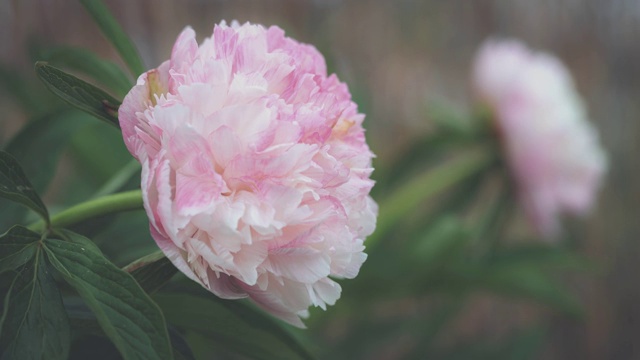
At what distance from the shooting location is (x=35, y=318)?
28cm

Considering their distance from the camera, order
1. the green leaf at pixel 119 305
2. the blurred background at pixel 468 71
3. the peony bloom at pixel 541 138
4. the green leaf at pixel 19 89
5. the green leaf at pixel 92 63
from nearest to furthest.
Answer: the green leaf at pixel 119 305, the green leaf at pixel 92 63, the green leaf at pixel 19 89, the peony bloom at pixel 541 138, the blurred background at pixel 468 71

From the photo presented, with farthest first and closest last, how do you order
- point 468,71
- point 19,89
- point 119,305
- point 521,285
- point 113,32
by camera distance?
point 468,71 < point 521,285 < point 19,89 < point 113,32 < point 119,305

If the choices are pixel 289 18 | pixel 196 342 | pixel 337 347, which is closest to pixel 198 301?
→ pixel 196 342

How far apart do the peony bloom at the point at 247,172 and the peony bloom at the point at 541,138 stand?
1.83 feet

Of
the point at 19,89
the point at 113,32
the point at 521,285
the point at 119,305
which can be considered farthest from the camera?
the point at 521,285

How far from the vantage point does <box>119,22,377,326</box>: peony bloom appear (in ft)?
0.91

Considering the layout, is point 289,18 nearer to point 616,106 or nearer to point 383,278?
point 383,278


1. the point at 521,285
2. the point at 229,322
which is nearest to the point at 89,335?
the point at 229,322

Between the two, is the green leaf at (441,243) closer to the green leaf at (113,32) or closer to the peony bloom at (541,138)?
the peony bloom at (541,138)

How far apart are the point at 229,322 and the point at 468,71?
1.15 m

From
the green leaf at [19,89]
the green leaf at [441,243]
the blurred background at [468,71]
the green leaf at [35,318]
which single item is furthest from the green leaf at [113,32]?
the blurred background at [468,71]

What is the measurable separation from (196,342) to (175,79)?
35 centimetres

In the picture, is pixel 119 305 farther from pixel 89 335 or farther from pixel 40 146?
pixel 40 146

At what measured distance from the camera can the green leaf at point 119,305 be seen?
0.27 metres
